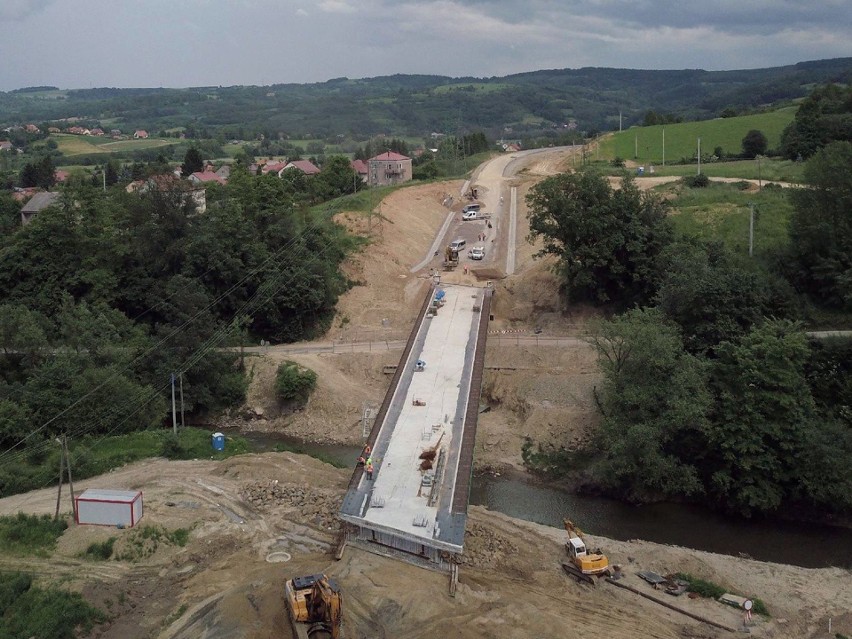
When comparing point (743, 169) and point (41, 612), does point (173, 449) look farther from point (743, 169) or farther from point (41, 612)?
point (743, 169)

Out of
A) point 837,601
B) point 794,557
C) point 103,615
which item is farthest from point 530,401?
point 103,615

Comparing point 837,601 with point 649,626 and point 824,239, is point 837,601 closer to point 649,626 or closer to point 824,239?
point 649,626

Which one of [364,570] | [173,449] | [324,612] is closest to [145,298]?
[173,449]

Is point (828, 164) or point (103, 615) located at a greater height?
point (828, 164)

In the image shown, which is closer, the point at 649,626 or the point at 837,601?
the point at 649,626

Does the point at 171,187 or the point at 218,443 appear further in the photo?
the point at 171,187

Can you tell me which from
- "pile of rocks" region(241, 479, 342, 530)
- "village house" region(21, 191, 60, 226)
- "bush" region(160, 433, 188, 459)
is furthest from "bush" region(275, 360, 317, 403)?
"village house" region(21, 191, 60, 226)
